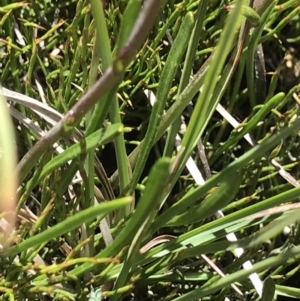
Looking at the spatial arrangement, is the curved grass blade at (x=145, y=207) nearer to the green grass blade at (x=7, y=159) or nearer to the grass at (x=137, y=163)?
the grass at (x=137, y=163)

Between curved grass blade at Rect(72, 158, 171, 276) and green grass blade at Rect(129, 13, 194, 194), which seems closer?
curved grass blade at Rect(72, 158, 171, 276)

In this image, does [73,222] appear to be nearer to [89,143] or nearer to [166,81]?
[89,143]

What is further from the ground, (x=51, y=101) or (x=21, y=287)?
(x=51, y=101)

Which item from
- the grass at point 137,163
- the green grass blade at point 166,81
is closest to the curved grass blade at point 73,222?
the grass at point 137,163

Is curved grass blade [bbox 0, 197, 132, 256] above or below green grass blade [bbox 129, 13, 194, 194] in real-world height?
below

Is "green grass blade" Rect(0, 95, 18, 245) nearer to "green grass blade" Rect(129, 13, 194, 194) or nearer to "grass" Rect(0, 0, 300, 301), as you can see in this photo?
"grass" Rect(0, 0, 300, 301)

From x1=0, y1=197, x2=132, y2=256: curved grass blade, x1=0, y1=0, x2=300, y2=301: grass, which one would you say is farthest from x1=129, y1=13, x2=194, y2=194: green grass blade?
x1=0, y1=197, x2=132, y2=256: curved grass blade

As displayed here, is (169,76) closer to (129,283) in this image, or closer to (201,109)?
(201,109)

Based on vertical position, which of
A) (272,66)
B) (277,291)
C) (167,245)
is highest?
(272,66)

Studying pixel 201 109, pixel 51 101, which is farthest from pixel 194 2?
pixel 201 109
